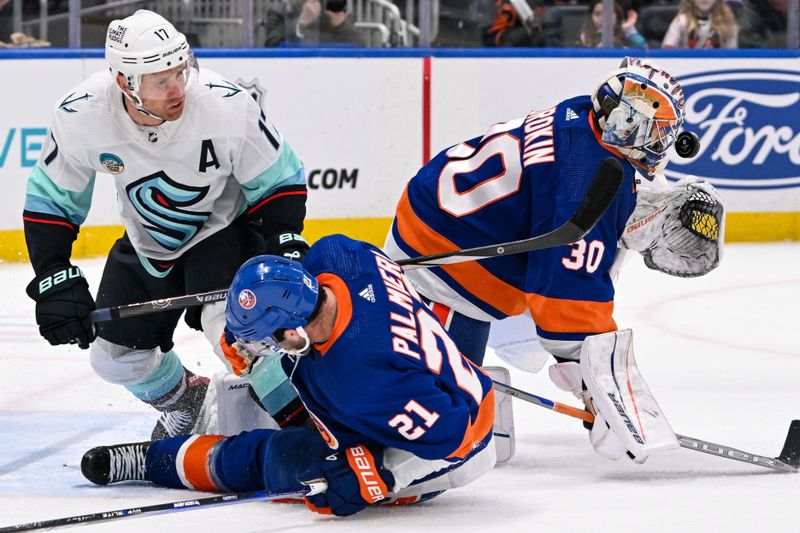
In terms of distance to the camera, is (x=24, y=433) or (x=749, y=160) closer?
(x=24, y=433)

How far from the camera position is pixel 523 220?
11.1 ft

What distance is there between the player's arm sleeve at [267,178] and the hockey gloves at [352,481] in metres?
0.75

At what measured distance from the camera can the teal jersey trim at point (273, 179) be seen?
338cm

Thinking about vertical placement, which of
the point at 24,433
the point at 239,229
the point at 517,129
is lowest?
the point at 24,433

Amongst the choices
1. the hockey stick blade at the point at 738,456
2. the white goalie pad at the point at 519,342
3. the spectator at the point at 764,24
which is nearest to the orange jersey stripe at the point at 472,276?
the white goalie pad at the point at 519,342

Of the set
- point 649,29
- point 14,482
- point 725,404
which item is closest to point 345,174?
point 649,29

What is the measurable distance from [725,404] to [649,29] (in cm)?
351

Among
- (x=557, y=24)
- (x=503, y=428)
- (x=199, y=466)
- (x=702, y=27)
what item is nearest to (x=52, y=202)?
(x=199, y=466)

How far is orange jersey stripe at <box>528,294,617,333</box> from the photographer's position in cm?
314

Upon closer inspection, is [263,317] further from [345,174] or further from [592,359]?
[345,174]

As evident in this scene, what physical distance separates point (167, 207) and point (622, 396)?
1.20 m

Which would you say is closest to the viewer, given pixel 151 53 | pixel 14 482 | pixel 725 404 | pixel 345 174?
pixel 151 53

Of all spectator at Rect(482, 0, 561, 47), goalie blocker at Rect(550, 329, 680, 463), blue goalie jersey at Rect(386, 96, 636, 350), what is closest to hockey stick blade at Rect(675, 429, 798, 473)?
goalie blocker at Rect(550, 329, 680, 463)

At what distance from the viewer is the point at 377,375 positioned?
270cm
